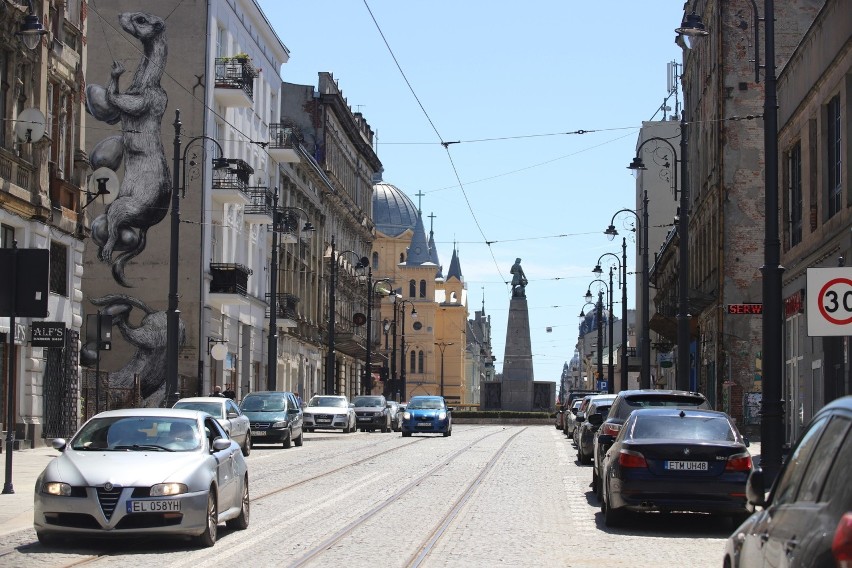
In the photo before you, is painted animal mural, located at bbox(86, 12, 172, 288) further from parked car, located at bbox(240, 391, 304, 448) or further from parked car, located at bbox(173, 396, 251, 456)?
parked car, located at bbox(173, 396, 251, 456)

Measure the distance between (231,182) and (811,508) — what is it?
4955cm

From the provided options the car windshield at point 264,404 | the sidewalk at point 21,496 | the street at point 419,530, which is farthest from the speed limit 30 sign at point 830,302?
the car windshield at point 264,404

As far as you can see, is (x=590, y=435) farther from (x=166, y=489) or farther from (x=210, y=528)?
(x=166, y=489)

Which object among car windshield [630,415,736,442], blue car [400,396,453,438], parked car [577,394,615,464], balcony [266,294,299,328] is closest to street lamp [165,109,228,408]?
parked car [577,394,615,464]

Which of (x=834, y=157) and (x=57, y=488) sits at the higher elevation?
(x=834, y=157)

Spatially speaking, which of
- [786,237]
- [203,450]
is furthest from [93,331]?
[786,237]

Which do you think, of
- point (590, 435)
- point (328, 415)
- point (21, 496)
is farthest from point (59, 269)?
point (328, 415)

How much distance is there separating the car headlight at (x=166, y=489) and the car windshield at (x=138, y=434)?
39.8 inches

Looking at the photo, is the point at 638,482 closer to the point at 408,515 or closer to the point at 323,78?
the point at 408,515

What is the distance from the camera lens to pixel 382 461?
31.7 m

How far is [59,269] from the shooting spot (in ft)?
119

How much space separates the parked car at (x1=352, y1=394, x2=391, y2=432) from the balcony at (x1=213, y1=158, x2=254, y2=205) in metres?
9.91

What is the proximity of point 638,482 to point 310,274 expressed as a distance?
205ft

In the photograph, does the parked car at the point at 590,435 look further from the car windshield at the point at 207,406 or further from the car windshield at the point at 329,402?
the car windshield at the point at 329,402
